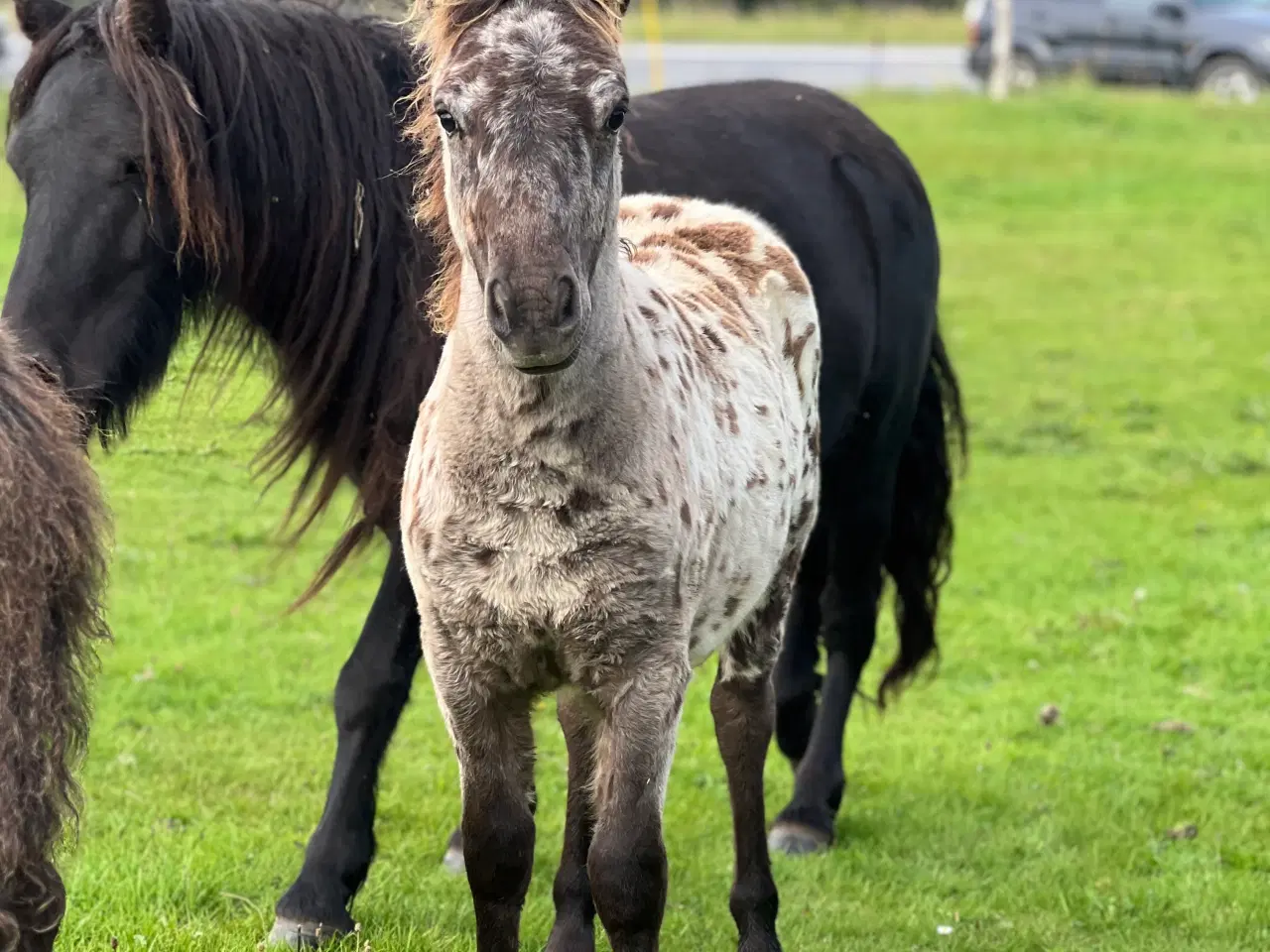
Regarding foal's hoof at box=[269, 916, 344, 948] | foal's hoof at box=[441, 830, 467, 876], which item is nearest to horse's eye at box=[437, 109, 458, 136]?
foal's hoof at box=[269, 916, 344, 948]

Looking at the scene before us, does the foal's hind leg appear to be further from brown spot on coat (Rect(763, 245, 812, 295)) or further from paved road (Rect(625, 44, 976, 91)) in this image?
paved road (Rect(625, 44, 976, 91))

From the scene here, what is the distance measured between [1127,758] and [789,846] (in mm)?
1398

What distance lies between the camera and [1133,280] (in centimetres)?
1460

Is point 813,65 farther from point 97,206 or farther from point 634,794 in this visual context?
point 634,794

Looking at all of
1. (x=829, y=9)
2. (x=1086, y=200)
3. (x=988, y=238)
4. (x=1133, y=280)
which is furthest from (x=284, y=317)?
(x=829, y=9)

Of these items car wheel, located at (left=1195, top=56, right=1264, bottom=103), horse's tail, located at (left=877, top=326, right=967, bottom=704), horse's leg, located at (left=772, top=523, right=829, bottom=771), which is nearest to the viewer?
horse's leg, located at (left=772, top=523, right=829, bottom=771)

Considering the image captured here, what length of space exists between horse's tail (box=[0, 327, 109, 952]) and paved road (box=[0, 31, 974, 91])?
1818cm

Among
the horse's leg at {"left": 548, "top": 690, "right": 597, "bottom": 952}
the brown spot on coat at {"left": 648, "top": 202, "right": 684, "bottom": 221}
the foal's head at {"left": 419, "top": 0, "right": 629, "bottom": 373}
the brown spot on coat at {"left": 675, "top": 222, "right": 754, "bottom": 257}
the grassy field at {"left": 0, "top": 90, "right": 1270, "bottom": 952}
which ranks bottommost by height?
the grassy field at {"left": 0, "top": 90, "right": 1270, "bottom": 952}

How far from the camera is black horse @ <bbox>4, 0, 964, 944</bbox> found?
3846 millimetres

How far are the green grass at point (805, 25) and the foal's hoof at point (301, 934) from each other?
2555 cm

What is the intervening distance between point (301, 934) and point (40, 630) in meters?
1.68

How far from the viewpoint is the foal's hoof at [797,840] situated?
17.2 feet

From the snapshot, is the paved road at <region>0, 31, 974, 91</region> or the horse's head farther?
the paved road at <region>0, 31, 974, 91</region>

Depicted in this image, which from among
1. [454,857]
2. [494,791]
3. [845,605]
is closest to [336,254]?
[494,791]
